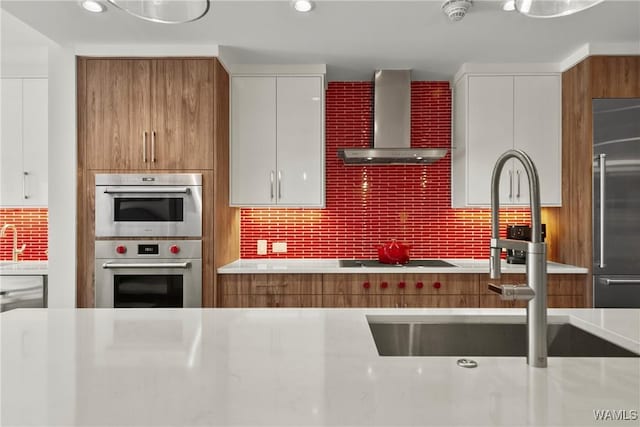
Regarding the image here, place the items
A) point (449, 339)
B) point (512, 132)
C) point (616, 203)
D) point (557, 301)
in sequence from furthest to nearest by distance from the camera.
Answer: point (512, 132)
point (557, 301)
point (616, 203)
point (449, 339)

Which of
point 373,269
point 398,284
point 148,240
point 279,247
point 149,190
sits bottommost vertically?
point 398,284

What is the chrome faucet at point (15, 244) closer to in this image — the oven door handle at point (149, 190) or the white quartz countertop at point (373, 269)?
the oven door handle at point (149, 190)

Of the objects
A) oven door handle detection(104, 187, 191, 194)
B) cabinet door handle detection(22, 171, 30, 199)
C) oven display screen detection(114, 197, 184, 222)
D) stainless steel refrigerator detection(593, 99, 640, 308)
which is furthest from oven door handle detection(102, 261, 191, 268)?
stainless steel refrigerator detection(593, 99, 640, 308)

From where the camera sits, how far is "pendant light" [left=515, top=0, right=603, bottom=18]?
1.22m

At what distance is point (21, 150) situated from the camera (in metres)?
3.38

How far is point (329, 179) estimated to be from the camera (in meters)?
3.58

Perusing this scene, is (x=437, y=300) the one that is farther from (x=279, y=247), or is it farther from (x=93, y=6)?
(x=93, y=6)

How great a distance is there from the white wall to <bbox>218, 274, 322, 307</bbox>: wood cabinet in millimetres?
1052

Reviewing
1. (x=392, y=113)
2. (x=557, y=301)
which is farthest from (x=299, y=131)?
(x=557, y=301)

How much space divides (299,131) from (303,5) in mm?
1067

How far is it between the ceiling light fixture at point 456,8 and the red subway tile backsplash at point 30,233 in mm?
3611

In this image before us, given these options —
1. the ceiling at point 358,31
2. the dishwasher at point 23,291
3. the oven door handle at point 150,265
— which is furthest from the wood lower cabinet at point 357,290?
the ceiling at point 358,31

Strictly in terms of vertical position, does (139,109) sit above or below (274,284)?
above

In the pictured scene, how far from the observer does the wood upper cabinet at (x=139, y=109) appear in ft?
9.32
